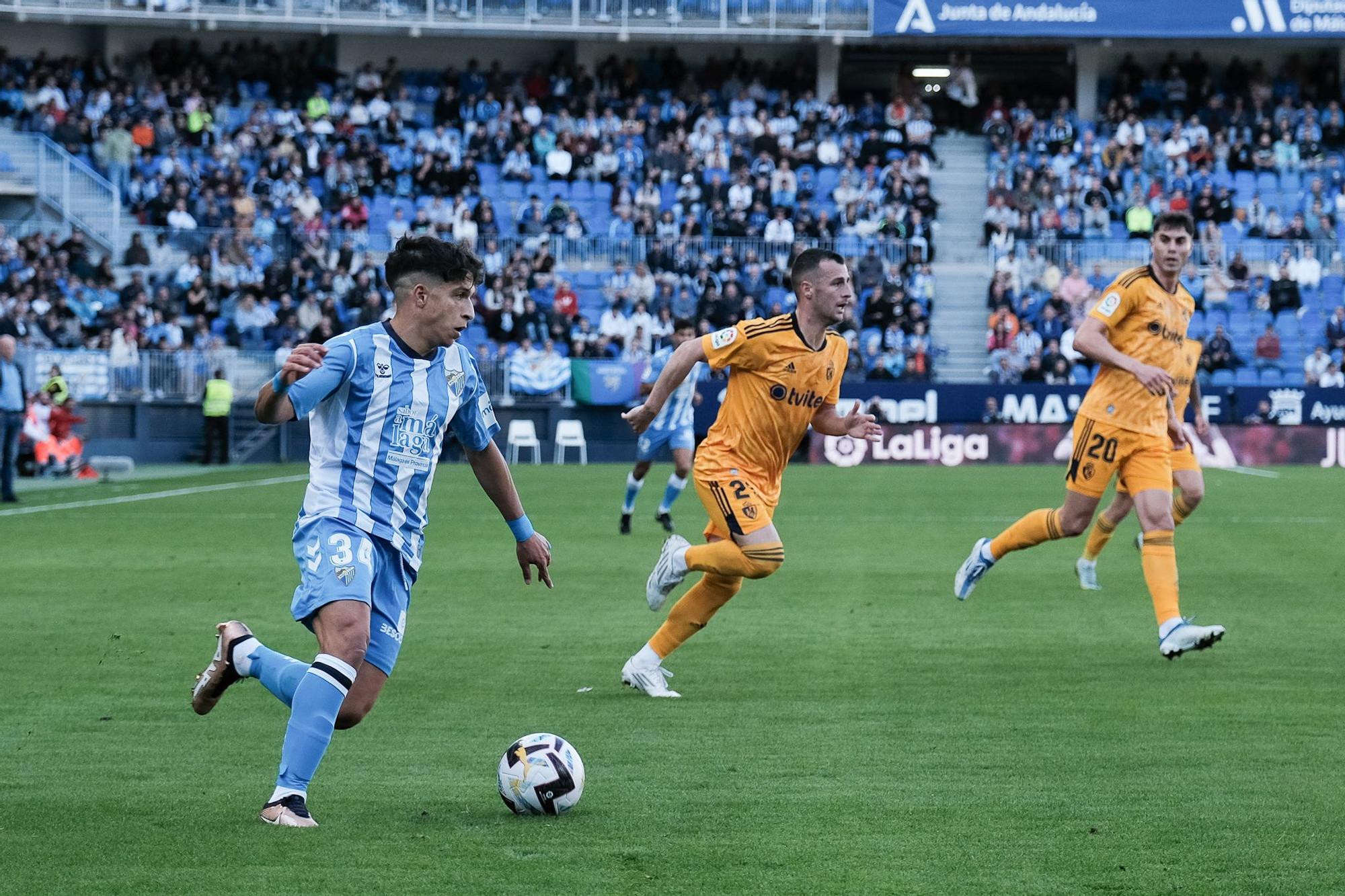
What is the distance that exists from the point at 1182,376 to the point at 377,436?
21.8 feet

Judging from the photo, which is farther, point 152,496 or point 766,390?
point 152,496

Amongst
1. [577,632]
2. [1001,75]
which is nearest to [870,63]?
[1001,75]

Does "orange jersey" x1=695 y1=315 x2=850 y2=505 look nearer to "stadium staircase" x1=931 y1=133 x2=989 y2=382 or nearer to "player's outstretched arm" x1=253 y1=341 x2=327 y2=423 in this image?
"player's outstretched arm" x1=253 y1=341 x2=327 y2=423

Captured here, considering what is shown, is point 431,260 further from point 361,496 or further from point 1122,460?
point 1122,460

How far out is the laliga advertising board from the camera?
3247 cm

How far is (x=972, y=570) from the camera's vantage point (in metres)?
10.9

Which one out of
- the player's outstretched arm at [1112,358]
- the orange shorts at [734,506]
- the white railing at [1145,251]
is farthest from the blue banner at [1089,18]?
the orange shorts at [734,506]

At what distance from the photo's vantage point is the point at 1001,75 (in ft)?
153

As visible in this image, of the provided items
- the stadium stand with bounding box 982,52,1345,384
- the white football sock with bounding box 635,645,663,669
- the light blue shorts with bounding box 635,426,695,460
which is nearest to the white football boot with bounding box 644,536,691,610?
Result: the white football sock with bounding box 635,645,663,669

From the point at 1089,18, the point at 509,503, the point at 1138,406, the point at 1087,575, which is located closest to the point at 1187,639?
the point at 1138,406

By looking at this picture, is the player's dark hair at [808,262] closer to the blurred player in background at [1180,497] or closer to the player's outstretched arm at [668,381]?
the player's outstretched arm at [668,381]

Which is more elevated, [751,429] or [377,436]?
[377,436]

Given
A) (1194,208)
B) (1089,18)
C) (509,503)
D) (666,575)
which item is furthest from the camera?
(1089,18)

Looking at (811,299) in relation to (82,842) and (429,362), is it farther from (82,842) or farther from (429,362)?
(82,842)
